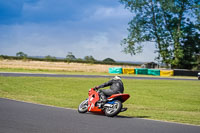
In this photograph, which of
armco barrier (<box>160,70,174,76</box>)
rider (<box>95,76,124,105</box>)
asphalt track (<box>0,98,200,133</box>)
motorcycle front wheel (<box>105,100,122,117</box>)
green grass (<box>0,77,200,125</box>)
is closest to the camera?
asphalt track (<box>0,98,200,133</box>)

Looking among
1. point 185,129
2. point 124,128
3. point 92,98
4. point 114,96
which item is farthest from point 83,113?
point 185,129

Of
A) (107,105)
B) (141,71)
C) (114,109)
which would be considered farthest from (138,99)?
(141,71)

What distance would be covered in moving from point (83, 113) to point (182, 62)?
51.7m

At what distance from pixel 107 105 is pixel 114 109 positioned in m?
0.31

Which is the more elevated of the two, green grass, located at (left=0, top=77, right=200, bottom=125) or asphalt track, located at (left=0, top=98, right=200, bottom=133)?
asphalt track, located at (left=0, top=98, right=200, bottom=133)

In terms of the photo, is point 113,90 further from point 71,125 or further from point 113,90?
point 71,125

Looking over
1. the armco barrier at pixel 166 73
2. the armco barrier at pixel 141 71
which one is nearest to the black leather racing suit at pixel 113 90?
the armco barrier at pixel 141 71

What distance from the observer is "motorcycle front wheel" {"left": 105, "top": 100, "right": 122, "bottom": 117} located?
29.9 feet

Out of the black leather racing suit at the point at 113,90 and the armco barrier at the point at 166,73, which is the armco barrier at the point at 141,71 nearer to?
the armco barrier at the point at 166,73

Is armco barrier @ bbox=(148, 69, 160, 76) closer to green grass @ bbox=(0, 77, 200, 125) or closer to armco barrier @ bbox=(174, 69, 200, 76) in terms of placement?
armco barrier @ bbox=(174, 69, 200, 76)

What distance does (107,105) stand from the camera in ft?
31.1

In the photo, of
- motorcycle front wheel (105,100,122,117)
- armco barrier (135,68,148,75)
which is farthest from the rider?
armco barrier (135,68,148,75)

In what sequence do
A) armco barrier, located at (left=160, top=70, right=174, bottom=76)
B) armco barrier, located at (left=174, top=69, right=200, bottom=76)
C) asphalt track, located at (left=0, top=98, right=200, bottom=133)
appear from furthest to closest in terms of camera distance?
armco barrier, located at (left=174, top=69, right=200, bottom=76), armco barrier, located at (left=160, top=70, right=174, bottom=76), asphalt track, located at (left=0, top=98, right=200, bottom=133)

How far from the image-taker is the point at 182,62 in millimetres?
58438
